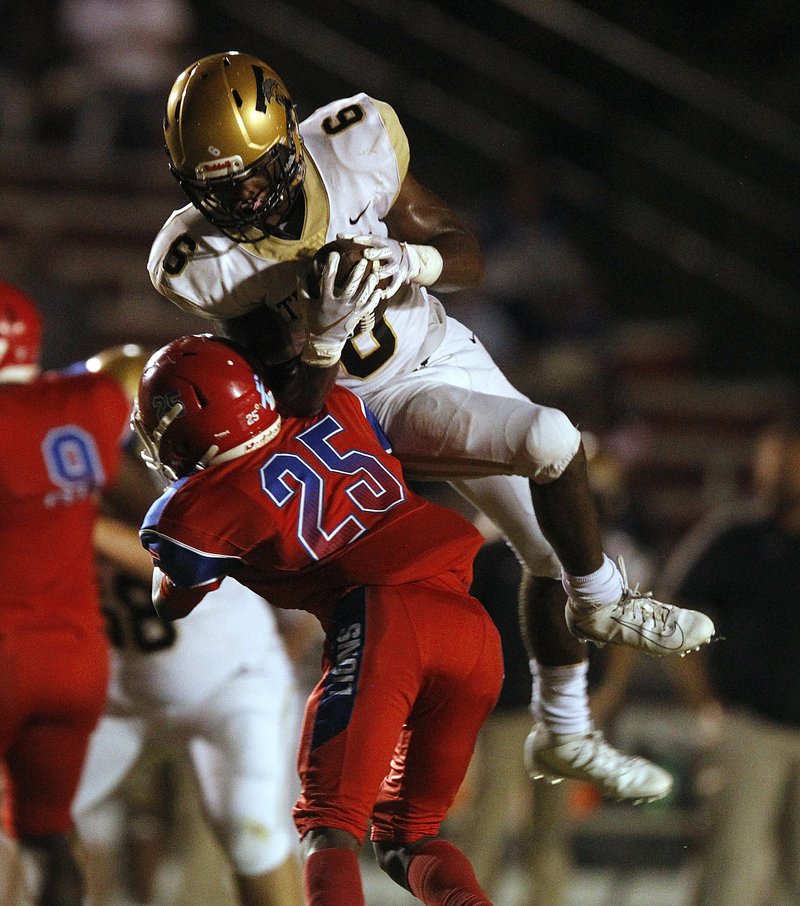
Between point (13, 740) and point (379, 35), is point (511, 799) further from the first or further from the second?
point (379, 35)

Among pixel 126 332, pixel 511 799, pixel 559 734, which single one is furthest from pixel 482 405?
pixel 126 332

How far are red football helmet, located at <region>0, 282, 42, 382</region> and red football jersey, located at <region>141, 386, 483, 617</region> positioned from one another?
1161 mm

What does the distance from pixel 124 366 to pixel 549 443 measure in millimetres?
1477

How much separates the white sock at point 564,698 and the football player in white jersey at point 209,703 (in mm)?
930

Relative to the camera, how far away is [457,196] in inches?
298

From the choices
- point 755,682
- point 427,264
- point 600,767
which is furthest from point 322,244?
point 755,682

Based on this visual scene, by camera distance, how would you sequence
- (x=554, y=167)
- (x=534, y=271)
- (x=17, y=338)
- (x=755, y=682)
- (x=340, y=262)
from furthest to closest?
(x=554, y=167) < (x=534, y=271) < (x=755, y=682) < (x=17, y=338) < (x=340, y=262)

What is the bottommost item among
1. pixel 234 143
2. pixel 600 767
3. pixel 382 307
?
pixel 600 767

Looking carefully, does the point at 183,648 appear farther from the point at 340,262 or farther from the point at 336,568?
the point at 340,262

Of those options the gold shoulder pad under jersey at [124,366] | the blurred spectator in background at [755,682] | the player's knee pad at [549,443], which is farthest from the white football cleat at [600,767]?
the blurred spectator in background at [755,682]

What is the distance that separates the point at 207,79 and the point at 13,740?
184cm

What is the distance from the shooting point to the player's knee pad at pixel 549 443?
8.89 feet

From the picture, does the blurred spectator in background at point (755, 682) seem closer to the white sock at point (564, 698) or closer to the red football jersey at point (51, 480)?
the white sock at point (564, 698)

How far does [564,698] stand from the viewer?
10.2ft
